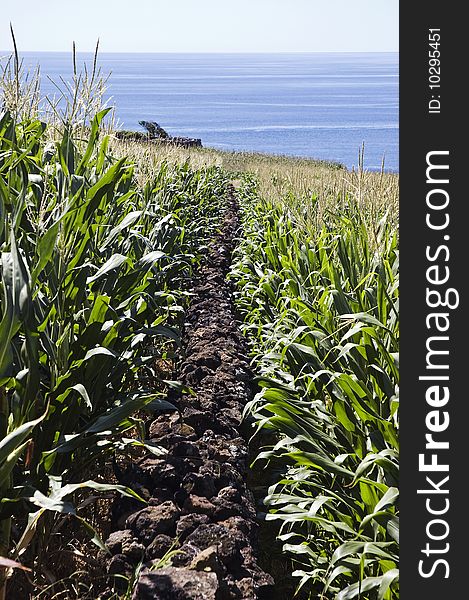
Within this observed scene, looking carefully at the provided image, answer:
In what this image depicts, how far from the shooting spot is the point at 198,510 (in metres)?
2.52

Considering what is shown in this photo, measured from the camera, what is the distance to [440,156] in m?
2.17

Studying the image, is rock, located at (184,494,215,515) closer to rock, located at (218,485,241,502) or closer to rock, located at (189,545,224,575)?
rock, located at (218,485,241,502)

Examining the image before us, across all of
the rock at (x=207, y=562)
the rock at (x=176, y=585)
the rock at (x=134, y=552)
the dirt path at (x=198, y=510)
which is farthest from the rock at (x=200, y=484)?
the rock at (x=176, y=585)

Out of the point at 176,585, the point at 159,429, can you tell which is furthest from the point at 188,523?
the point at 159,429

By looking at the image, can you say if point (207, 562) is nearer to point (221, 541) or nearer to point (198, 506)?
point (221, 541)

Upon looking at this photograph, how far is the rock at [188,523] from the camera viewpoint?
235cm

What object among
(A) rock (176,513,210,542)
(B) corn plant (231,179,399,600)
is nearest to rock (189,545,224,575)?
(A) rock (176,513,210,542)

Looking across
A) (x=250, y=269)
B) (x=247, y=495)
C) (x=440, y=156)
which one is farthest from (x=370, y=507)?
(x=250, y=269)

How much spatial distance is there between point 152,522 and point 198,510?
0.20 meters

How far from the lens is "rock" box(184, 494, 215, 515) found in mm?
2522

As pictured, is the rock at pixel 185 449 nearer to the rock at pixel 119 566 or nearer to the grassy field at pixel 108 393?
the grassy field at pixel 108 393

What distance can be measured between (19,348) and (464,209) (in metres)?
1.50

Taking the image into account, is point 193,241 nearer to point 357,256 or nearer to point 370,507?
point 357,256

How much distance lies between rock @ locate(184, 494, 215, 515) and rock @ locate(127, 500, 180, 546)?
0.06 metres
